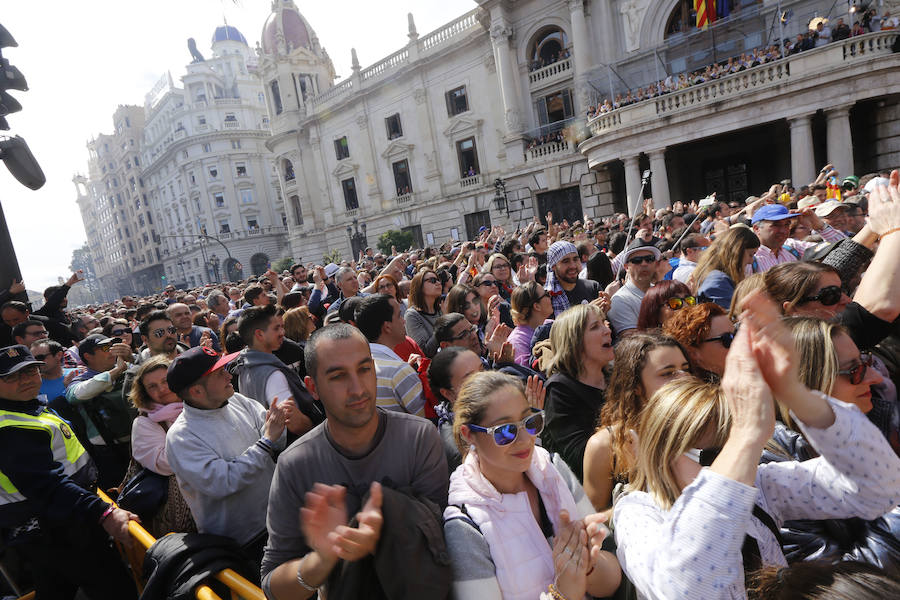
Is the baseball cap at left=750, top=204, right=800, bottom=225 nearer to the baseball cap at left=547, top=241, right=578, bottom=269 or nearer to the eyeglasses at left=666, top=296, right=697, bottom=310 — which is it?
the baseball cap at left=547, top=241, right=578, bottom=269

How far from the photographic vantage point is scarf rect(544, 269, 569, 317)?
16.3 ft

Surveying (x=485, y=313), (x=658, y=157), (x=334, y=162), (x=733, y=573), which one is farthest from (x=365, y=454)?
(x=334, y=162)

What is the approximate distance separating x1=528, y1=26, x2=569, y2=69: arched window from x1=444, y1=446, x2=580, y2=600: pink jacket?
23.1 m

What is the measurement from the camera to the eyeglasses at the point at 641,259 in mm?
4262

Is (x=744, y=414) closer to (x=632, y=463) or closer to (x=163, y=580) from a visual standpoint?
(x=632, y=463)

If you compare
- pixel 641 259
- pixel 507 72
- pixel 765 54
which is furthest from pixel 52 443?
pixel 507 72

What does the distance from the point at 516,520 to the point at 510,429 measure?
1.08 ft

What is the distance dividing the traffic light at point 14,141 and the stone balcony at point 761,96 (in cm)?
1594

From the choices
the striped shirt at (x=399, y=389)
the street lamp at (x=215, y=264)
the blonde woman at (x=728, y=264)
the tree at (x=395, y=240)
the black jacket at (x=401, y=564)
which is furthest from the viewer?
the street lamp at (x=215, y=264)

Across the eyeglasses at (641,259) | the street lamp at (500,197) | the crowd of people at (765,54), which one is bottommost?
the eyeglasses at (641,259)

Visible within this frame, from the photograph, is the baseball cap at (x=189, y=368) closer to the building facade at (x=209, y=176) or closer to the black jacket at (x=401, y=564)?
the black jacket at (x=401, y=564)

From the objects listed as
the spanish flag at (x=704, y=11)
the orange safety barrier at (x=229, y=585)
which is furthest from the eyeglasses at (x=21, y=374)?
the spanish flag at (x=704, y=11)

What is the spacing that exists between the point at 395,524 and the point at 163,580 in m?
1.65

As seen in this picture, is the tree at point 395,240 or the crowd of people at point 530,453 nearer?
the crowd of people at point 530,453
